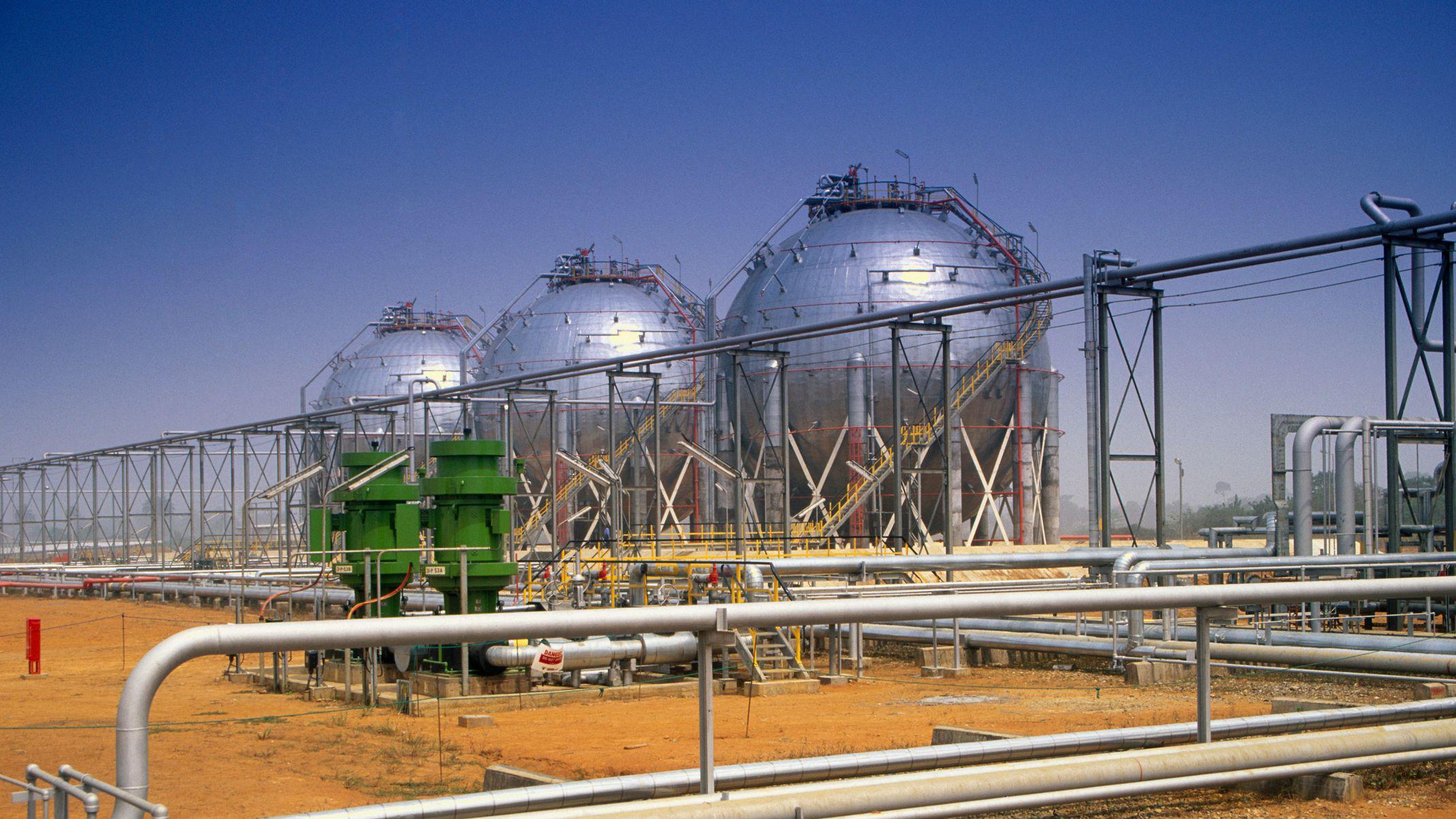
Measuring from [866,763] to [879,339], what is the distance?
31141 mm

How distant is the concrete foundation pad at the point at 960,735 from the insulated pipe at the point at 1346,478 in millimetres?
11780

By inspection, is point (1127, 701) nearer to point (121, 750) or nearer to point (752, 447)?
point (121, 750)

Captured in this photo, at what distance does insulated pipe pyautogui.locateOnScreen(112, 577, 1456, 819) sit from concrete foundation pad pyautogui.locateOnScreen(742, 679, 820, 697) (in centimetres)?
796

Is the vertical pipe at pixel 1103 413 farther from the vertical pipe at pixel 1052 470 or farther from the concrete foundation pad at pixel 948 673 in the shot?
the vertical pipe at pixel 1052 470

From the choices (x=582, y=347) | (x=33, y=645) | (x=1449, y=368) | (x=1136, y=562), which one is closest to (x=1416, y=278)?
(x=1449, y=368)

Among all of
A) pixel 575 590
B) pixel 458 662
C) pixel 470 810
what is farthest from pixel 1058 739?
pixel 575 590

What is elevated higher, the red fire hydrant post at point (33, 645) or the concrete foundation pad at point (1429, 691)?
the concrete foundation pad at point (1429, 691)

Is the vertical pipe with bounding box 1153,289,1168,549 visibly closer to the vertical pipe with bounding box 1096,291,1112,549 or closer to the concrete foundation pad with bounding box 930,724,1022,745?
the vertical pipe with bounding box 1096,291,1112,549

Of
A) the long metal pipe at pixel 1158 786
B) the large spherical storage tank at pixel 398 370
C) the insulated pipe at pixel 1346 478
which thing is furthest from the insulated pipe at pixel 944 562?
the large spherical storage tank at pixel 398 370

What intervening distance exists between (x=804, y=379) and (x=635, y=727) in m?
30.5

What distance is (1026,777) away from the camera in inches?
184

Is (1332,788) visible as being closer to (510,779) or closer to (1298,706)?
(1298,706)

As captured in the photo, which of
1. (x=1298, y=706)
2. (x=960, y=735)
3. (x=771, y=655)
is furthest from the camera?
(x=771, y=655)

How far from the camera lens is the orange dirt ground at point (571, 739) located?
15.0 feet
